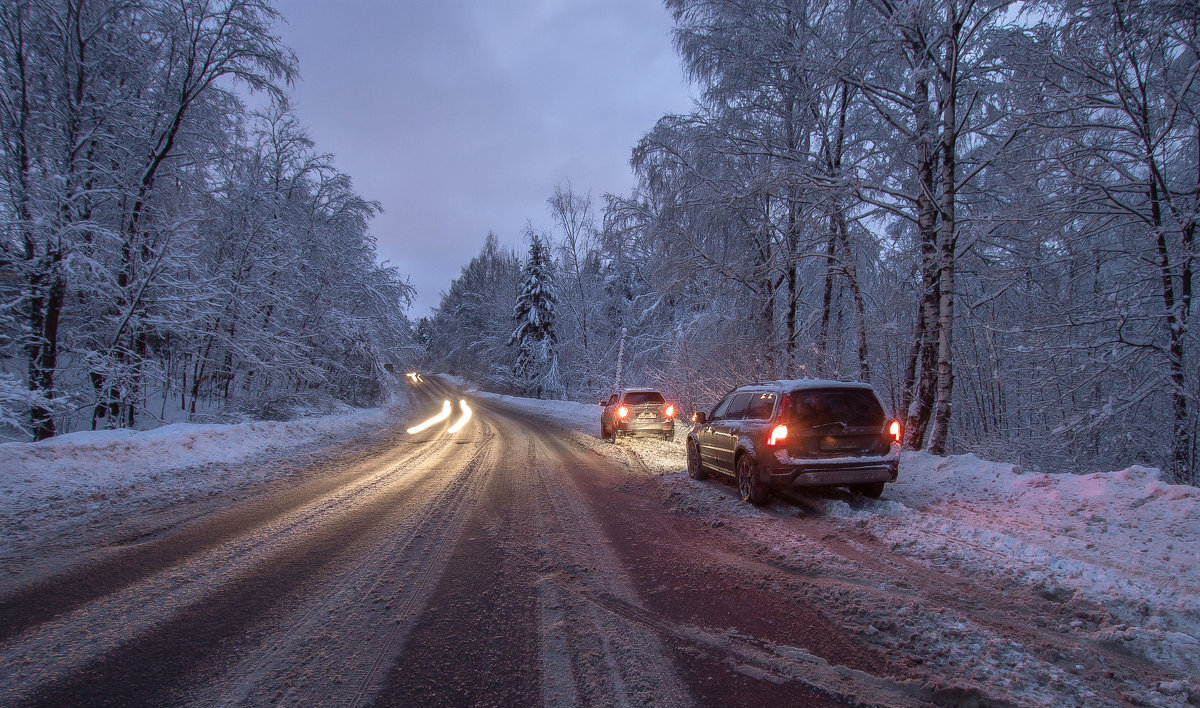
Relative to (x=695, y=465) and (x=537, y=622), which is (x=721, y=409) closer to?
(x=695, y=465)

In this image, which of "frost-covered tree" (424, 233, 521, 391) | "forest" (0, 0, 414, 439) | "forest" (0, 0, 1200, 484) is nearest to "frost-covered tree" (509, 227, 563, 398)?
"frost-covered tree" (424, 233, 521, 391)

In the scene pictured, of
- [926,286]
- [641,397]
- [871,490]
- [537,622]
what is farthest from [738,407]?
[641,397]

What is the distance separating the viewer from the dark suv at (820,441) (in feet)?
20.8

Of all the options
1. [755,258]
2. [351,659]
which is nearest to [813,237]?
[755,258]

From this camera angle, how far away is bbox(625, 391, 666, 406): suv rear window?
14320 millimetres

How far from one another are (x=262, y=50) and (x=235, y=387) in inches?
512

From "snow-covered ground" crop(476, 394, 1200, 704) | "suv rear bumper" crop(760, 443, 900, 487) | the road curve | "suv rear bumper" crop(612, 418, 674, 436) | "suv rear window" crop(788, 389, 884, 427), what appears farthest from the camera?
"suv rear bumper" crop(612, 418, 674, 436)

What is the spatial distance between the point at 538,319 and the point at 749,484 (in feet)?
102

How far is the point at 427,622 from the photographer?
3.46 meters

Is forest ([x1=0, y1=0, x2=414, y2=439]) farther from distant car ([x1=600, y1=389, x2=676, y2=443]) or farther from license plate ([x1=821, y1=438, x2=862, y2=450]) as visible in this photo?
license plate ([x1=821, y1=438, x2=862, y2=450])

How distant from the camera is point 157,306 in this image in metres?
11.8

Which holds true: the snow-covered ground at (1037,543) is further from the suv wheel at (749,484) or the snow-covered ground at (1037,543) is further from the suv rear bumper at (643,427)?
the suv rear bumper at (643,427)

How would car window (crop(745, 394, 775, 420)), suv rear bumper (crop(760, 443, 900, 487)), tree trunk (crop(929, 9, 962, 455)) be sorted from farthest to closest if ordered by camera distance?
tree trunk (crop(929, 9, 962, 455)) → car window (crop(745, 394, 775, 420)) → suv rear bumper (crop(760, 443, 900, 487))

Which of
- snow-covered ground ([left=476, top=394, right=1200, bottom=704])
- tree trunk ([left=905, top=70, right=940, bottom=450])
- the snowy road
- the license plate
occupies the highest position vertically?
tree trunk ([left=905, top=70, right=940, bottom=450])
